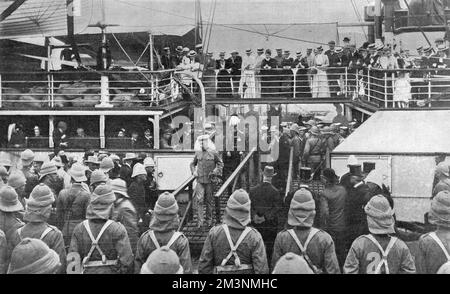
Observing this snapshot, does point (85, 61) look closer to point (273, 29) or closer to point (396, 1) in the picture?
point (273, 29)

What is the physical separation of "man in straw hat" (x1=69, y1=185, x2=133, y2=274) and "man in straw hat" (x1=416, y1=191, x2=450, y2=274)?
2484 millimetres

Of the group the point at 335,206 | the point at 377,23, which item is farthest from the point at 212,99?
the point at 335,206

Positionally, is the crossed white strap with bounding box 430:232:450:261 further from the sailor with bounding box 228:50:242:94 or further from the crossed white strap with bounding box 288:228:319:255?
the sailor with bounding box 228:50:242:94

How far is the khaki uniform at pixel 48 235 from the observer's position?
5066 millimetres

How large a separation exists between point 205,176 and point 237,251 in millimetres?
3316

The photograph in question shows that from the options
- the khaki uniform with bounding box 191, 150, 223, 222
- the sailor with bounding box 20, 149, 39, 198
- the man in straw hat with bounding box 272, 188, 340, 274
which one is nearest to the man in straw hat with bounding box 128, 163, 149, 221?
the khaki uniform with bounding box 191, 150, 223, 222

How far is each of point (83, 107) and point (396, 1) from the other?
6769 mm

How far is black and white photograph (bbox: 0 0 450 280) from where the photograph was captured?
5.01 m

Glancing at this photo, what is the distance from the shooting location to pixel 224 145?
11.0m

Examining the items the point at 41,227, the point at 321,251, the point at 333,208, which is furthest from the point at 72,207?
the point at 333,208

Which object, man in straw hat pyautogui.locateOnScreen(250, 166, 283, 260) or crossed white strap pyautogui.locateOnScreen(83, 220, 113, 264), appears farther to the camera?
man in straw hat pyautogui.locateOnScreen(250, 166, 283, 260)

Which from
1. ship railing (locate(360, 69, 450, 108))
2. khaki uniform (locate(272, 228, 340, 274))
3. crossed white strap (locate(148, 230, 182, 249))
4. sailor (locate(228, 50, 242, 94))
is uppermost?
sailor (locate(228, 50, 242, 94))

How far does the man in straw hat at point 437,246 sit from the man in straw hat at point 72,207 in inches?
132

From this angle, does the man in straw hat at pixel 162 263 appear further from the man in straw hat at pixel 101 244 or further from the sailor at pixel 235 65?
the sailor at pixel 235 65
